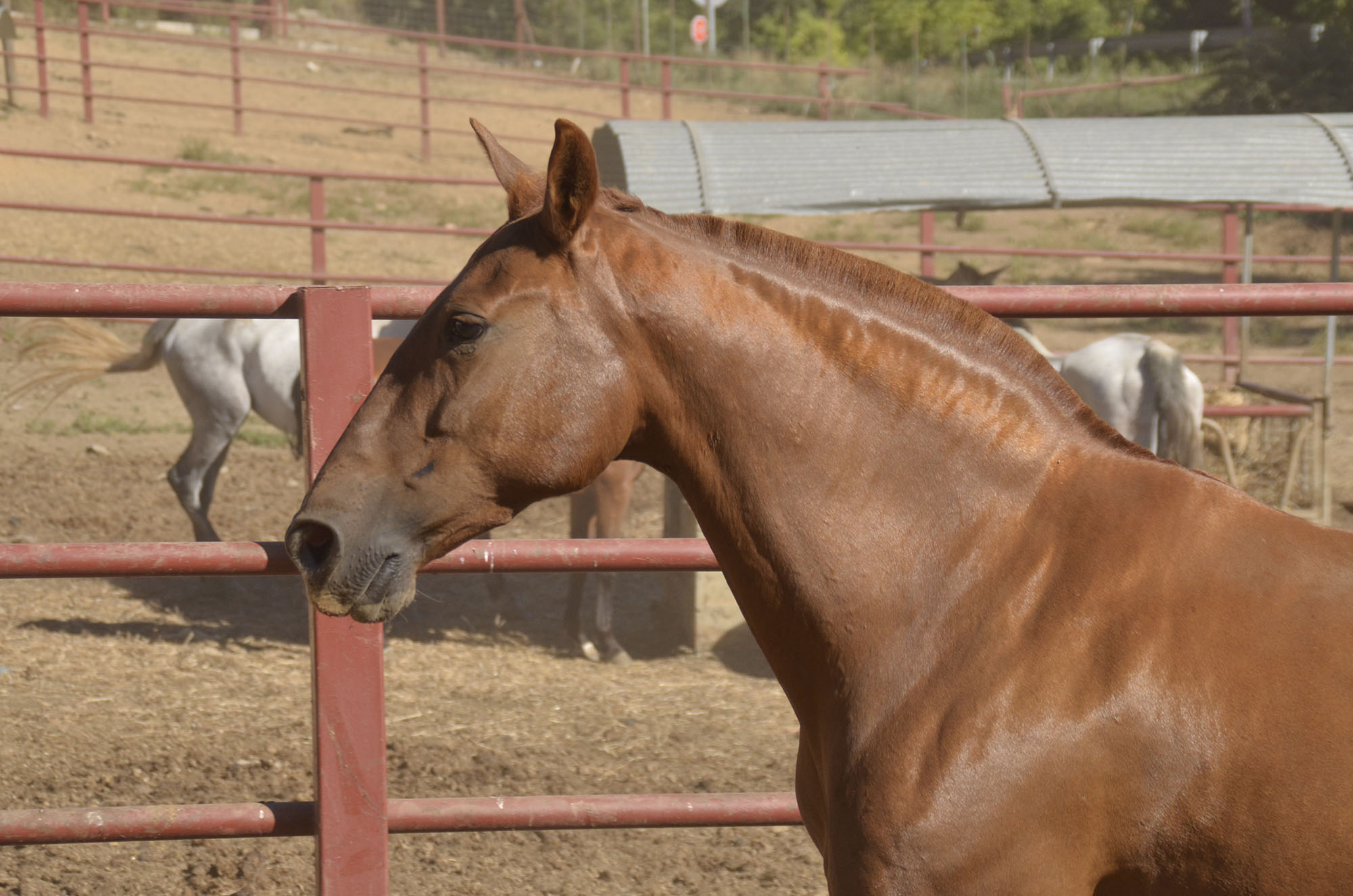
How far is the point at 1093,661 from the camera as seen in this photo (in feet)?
5.05

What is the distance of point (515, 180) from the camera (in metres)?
1.81

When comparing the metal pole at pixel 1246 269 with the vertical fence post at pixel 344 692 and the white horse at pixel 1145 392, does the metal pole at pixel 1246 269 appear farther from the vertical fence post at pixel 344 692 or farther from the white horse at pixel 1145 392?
the vertical fence post at pixel 344 692

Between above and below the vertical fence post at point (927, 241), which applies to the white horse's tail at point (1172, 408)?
below

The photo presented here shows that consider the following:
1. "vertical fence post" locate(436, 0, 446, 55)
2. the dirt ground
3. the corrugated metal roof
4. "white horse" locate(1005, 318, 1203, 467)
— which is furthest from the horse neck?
"vertical fence post" locate(436, 0, 446, 55)

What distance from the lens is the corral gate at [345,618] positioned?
2051 mm

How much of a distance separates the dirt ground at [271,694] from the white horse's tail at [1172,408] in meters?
1.25

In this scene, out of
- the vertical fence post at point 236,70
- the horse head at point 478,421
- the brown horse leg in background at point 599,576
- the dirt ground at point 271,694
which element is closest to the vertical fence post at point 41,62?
the vertical fence post at point 236,70

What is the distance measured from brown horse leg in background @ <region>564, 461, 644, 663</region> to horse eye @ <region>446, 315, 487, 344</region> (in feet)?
13.9

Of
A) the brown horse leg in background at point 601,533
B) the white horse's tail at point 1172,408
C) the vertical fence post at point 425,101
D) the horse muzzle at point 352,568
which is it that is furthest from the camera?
the vertical fence post at point 425,101

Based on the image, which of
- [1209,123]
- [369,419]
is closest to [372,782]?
[369,419]

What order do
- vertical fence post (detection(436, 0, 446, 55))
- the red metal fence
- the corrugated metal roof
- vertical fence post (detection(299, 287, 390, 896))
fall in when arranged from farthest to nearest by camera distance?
vertical fence post (detection(436, 0, 446, 55))
the red metal fence
the corrugated metal roof
vertical fence post (detection(299, 287, 390, 896))

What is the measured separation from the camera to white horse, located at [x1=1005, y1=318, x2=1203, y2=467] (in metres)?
6.54

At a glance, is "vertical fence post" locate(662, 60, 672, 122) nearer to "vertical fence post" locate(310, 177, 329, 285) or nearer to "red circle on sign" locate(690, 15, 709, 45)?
"vertical fence post" locate(310, 177, 329, 285)

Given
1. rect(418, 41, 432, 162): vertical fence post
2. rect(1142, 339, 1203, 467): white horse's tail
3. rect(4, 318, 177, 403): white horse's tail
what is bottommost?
rect(1142, 339, 1203, 467): white horse's tail
